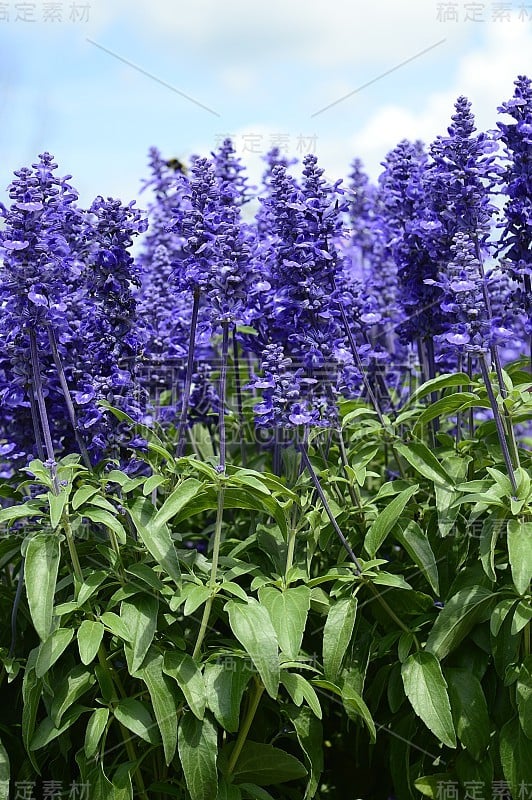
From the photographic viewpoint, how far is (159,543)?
372cm

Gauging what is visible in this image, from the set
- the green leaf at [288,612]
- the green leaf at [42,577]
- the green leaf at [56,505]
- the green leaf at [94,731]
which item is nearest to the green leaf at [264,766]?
the green leaf at [288,612]

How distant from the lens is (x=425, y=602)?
4195 millimetres

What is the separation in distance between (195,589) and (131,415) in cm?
103

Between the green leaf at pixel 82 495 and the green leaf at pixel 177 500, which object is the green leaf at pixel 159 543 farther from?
the green leaf at pixel 82 495

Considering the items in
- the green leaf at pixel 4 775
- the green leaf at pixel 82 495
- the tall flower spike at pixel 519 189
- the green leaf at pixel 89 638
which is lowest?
the green leaf at pixel 4 775

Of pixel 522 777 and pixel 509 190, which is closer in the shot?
pixel 522 777

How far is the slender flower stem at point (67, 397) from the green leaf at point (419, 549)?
5.04 ft

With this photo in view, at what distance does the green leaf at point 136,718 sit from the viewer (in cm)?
363

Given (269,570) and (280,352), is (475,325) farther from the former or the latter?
(269,570)

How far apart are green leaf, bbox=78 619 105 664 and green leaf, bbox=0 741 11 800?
2.17 feet

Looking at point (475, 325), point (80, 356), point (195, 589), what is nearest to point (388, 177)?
point (475, 325)

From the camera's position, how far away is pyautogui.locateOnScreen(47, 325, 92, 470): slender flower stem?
13.7 feet

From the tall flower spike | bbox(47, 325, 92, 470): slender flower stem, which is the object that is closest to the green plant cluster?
bbox(47, 325, 92, 470): slender flower stem

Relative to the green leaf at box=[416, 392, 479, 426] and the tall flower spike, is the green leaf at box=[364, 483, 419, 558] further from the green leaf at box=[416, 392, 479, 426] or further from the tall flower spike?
the tall flower spike
